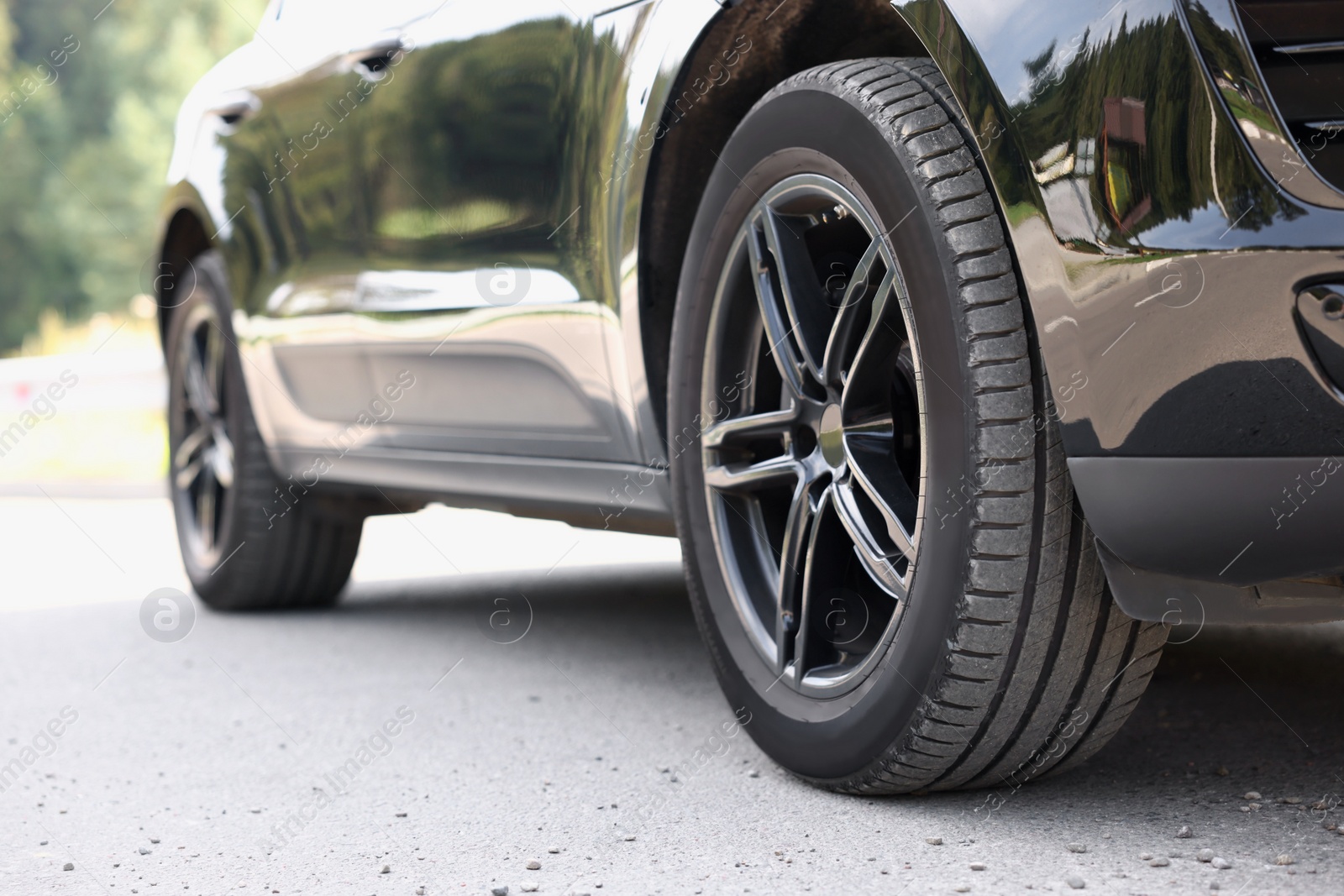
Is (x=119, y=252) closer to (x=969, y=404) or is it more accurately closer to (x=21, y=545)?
(x=21, y=545)

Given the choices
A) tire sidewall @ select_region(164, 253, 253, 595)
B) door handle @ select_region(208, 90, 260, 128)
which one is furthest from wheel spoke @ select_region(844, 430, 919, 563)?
tire sidewall @ select_region(164, 253, 253, 595)

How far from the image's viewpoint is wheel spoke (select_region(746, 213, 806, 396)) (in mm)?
2205

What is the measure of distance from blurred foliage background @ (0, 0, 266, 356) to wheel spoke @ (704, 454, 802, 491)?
110ft

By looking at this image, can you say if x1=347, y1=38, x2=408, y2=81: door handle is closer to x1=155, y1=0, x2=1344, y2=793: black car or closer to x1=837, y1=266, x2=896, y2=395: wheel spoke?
x1=155, y1=0, x2=1344, y2=793: black car

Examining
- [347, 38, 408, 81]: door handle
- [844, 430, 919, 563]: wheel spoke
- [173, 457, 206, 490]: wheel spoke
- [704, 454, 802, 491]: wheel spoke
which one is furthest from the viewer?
[173, 457, 206, 490]: wheel spoke

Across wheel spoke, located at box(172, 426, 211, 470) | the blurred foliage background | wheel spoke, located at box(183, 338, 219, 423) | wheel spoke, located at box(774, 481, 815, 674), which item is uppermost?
wheel spoke, located at box(774, 481, 815, 674)

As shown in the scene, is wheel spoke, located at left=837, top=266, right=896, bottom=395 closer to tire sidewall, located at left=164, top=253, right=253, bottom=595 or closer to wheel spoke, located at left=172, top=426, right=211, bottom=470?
tire sidewall, located at left=164, top=253, right=253, bottom=595

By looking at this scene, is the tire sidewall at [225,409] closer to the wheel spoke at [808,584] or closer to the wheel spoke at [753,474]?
the wheel spoke at [753,474]

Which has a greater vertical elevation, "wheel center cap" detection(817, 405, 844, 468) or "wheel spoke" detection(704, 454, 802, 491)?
"wheel center cap" detection(817, 405, 844, 468)

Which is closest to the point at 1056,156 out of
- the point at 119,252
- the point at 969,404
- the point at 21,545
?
the point at 969,404

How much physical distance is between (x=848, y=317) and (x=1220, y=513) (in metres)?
0.65

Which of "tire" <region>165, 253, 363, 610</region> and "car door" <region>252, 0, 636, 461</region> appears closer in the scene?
"car door" <region>252, 0, 636, 461</region>

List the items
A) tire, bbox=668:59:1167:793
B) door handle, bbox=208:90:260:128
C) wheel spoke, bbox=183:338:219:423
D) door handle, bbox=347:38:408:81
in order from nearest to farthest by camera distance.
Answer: tire, bbox=668:59:1167:793, door handle, bbox=347:38:408:81, door handle, bbox=208:90:260:128, wheel spoke, bbox=183:338:219:423

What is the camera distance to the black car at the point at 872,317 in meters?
1.57
